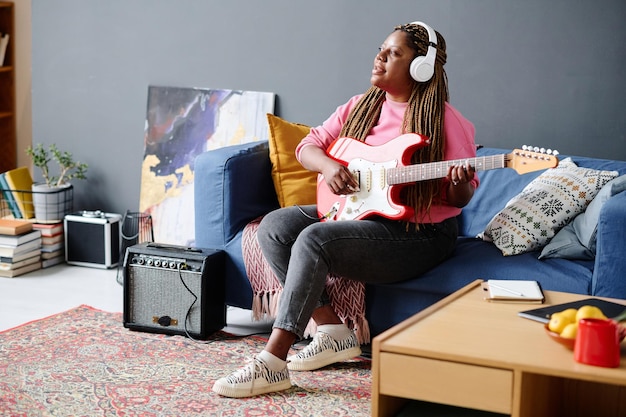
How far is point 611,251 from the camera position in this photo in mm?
2455

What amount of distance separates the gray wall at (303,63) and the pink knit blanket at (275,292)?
3.10ft

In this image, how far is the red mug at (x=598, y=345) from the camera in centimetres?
168

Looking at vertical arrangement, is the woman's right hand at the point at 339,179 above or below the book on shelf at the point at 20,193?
above

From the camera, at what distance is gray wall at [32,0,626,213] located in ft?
10.6

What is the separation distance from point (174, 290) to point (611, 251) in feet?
4.65

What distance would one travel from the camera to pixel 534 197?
283cm

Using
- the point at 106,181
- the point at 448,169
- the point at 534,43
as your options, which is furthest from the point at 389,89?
the point at 106,181

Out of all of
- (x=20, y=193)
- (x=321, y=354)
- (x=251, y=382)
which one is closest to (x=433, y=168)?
(x=321, y=354)

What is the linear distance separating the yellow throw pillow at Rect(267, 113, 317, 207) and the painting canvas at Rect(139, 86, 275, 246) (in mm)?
584

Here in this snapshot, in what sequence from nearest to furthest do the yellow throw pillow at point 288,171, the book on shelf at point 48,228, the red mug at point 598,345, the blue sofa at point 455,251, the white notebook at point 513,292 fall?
the red mug at point 598,345, the white notebook at point 513,292, the blue sofa at point 455,251, the yellow throw pillow at point 288,171, the book on shelf at point 48,228

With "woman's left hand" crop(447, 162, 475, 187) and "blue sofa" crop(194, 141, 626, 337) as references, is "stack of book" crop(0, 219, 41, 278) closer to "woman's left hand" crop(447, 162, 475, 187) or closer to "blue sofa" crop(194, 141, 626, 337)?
"blue sofa" crop(194, 141, 626, 337)

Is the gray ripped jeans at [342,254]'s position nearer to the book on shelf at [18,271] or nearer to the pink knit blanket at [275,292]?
the pink knit blanket at [275,292]

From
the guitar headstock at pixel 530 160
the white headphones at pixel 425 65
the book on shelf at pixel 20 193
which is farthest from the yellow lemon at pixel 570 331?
the book on shelf at pixel 20 193

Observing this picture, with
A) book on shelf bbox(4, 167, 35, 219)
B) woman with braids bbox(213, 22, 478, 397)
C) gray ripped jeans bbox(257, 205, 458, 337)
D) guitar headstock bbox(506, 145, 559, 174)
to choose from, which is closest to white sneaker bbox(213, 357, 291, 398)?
woman with braids bbox(213, 22, 478, 397)
